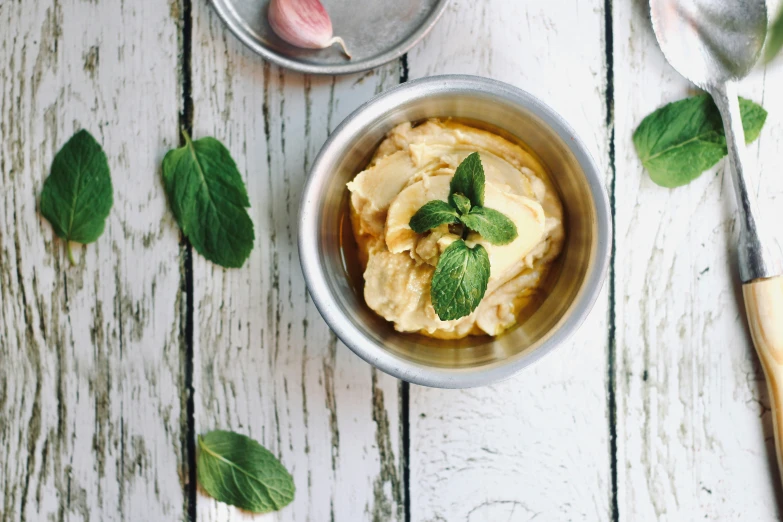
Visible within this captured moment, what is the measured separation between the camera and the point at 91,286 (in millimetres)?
1225

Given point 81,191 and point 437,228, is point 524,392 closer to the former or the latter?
point 437,228

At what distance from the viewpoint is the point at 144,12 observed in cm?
121

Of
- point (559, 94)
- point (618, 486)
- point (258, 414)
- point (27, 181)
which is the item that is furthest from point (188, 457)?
point (559, 94)

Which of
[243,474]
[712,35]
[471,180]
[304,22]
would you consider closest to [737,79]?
[712,35]

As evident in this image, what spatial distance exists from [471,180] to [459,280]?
0.13 m

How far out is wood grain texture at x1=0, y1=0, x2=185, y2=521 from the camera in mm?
1209

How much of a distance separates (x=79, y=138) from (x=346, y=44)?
488 millimetres

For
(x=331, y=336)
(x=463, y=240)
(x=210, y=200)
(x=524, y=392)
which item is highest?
(x=210, y=200)

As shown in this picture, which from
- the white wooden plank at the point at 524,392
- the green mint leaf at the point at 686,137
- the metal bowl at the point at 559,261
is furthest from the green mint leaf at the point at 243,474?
the green mint leaf at the point at 686,137

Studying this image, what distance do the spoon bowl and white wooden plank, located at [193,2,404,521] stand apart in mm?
467

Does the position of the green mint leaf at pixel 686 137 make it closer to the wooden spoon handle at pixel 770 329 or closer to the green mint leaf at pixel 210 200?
the wooden spoon handle at pixel 770 329

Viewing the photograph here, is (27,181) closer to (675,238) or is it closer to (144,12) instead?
(144,12)

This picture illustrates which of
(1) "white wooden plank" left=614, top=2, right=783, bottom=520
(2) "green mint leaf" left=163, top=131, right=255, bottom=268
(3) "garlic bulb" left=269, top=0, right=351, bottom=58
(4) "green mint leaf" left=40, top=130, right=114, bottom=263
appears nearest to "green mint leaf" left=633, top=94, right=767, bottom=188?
(1) "white wooden plank" left=614, top=2, right=783, bottom=520

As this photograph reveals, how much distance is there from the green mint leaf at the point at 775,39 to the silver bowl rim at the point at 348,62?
0.55 m
